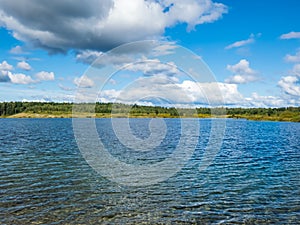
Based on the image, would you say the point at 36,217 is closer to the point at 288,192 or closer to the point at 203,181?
the point at 203,181

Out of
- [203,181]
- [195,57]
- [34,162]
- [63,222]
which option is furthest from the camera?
[34,162]

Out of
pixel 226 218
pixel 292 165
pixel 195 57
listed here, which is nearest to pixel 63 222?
pixel 226 218

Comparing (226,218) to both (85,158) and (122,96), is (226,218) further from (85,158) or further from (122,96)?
(85,158)

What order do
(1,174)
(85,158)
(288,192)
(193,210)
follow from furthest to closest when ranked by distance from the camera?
1. (85,158)
2. (1,174)
3. (288,192)
4. (193,210)

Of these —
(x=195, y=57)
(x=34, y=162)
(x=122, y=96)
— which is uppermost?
(x=195, y=57)

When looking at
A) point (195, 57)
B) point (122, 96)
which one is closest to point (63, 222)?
point (122, 96)

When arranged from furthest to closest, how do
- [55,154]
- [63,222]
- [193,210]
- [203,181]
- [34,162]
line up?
[55,154]
[34,162]
[203,181]
[193,210]
[63,222]

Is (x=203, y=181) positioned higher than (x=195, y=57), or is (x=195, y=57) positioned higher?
(x=195, y=57)

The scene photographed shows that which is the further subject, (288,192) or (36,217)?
(288,192)

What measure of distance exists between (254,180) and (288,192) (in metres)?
4.26

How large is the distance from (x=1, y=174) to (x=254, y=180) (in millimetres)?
23904

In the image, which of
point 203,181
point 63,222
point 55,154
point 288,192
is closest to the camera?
point 63,222

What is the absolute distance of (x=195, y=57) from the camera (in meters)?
24.7

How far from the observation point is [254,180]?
27.1 meters
